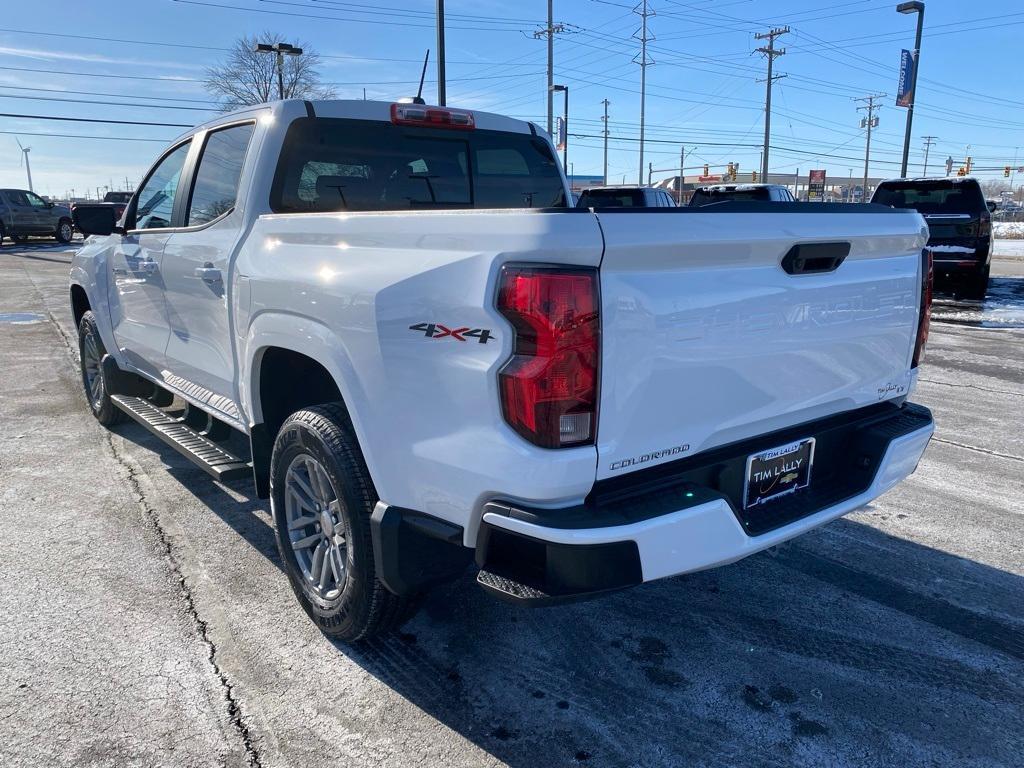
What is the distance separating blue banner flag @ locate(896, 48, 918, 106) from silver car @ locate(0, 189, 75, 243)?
28358 millimetres

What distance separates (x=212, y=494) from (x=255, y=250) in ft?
6.54

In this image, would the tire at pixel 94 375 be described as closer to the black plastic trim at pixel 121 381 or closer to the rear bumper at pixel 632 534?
the black plastic trim at pixel 121 381

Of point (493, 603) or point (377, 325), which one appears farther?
point (493, 603)

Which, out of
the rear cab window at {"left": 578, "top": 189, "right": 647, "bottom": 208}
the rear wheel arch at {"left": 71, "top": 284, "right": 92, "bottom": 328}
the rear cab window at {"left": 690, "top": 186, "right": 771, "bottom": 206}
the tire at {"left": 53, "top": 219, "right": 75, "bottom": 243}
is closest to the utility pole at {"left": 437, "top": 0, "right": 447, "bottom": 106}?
the rear cab window at {"left": 578, "top": 189, "right": 647, "bottom": 208}

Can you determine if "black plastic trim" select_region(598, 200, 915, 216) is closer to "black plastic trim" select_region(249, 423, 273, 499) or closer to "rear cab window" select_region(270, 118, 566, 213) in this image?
"rear cab window" select_region(270, 118, 566, 213)

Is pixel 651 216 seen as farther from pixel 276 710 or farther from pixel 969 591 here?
pixel 969 591

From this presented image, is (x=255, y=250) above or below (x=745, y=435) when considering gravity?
above

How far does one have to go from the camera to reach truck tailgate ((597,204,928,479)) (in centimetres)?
218

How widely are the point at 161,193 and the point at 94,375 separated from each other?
6.96 ft

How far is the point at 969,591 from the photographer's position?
344 centimetres

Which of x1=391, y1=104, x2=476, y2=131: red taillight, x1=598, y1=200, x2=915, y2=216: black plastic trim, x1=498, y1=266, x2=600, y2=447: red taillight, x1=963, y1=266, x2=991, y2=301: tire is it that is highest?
x1=391, y1=104, x2=476, y2=131: red taillight

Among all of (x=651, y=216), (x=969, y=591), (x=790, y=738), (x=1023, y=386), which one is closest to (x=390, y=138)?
(x=651, y=216)

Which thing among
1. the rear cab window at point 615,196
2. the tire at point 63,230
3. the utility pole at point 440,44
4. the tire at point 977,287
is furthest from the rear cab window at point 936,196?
the tire at point 63,230

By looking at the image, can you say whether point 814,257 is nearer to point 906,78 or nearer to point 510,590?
point 510,590
